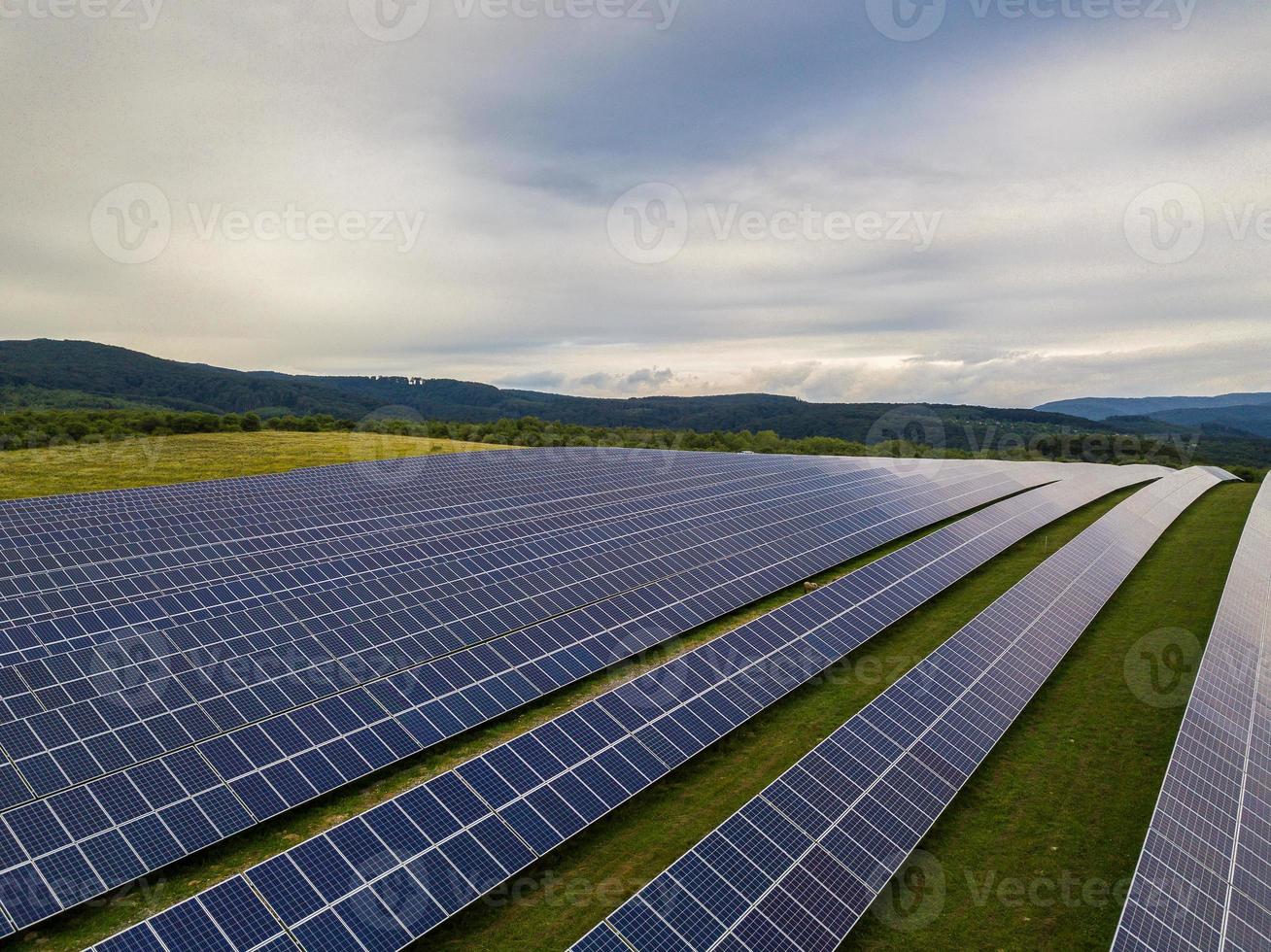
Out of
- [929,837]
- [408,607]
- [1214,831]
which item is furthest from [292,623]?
[1214,831]

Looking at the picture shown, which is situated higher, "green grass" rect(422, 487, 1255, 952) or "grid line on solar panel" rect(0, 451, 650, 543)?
"grid line on solar panel" rect(0, 451, 650, 543)

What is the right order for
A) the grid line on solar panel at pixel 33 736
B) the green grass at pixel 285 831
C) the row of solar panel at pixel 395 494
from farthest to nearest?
the row of solar panel at pixel 395 494 < the grid line on solar panel at pixel 33 736 < the green grass at pixel 285 831

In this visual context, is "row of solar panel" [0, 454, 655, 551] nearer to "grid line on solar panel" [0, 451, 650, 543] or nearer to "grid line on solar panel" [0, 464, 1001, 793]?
→ "grid line on solar panel" [0, 451, 650, 543]

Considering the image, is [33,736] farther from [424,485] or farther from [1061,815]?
[424,485]

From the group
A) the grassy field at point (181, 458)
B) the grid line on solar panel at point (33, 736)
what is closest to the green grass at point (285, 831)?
the grid line on solar panel at point (33, 736)

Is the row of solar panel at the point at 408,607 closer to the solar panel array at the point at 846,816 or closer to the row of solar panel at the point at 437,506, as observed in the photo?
the row of solar panel at the point at 437,506

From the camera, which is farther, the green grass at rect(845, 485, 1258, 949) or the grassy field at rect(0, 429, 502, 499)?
the grassy field at rect(0, 429, 502, 499)

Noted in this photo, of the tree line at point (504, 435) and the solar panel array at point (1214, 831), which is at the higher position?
the tree line at point (504, 435)

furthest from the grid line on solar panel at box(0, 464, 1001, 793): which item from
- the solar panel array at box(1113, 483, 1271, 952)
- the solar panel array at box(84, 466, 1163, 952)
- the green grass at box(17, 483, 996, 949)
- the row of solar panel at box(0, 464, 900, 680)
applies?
the solar panel array at box(1113, 483, 1271, 952)
